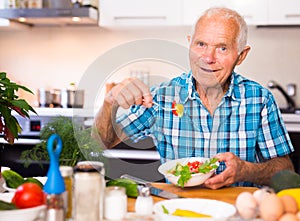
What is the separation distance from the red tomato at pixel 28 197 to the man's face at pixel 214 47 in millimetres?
894

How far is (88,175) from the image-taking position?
1.13 metres

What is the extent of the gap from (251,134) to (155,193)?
2.04 ft

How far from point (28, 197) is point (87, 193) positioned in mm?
135

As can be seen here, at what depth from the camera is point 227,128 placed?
1935 mm

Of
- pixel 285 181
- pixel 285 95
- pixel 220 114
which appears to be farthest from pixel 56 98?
pixel 285 181

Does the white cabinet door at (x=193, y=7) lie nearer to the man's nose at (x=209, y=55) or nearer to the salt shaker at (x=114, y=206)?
the man's nose at (x=209, y=55)

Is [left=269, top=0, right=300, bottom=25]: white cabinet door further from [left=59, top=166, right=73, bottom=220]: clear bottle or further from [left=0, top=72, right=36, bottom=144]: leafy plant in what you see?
[left=59, top=166, right=73, bottom=220]: clear bottle

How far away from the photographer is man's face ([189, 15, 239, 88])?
1.89m

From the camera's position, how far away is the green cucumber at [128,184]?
1416 mm

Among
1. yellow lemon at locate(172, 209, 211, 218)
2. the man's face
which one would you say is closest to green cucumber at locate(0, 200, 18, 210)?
yellow lemon at locate(172, 209, 211, 218)

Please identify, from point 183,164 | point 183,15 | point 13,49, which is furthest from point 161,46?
point 13,49

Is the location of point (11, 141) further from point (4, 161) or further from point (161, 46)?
point (4, 161)

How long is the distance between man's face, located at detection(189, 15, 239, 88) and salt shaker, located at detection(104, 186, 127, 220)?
781 mm

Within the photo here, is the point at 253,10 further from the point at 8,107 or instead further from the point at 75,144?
the point at 8,107
